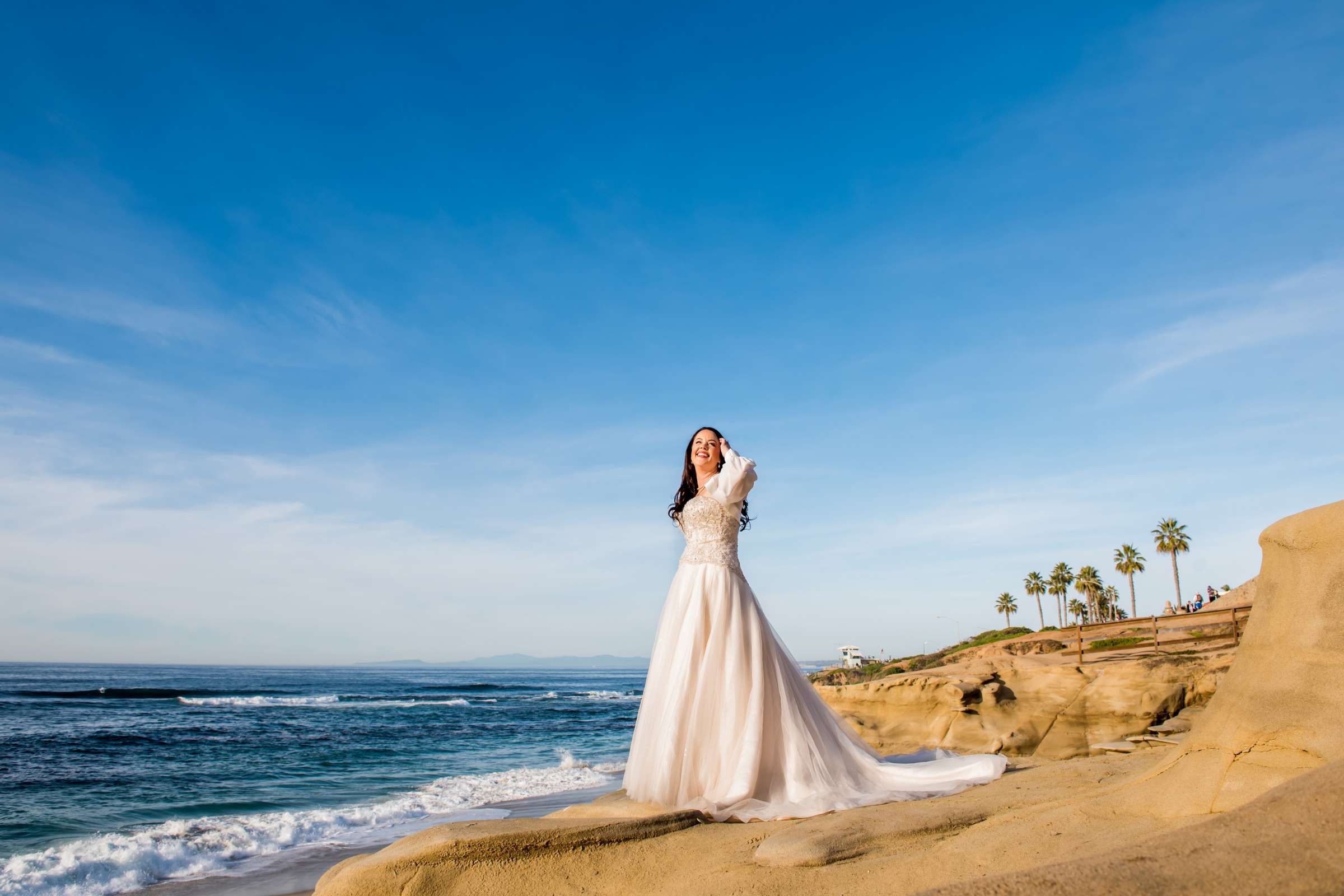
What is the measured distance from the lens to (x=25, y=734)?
75.4 ft

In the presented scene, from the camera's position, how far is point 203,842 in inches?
359

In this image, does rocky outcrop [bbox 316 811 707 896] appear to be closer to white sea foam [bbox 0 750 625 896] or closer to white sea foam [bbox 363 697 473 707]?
white sea foam [bbox 0 750 625 896]

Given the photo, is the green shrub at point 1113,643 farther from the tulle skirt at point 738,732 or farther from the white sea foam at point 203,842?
the tulle skirt at point 738,732

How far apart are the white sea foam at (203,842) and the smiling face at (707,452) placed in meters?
6.92

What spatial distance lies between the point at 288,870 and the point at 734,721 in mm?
5875

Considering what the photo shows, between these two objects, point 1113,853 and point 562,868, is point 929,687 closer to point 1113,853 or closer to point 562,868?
point 562,868

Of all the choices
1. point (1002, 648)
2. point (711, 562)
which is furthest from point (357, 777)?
point (1002, 648)

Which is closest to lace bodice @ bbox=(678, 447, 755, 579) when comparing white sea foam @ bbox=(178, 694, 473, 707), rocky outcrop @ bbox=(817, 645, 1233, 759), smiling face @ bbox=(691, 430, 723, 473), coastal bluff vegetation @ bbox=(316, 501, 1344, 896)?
smiling face @ bbox=(691, 430, 723, 473)

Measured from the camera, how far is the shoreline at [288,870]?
7070mm

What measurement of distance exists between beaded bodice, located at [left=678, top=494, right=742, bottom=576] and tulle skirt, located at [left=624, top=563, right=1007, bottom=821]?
7 centimetres

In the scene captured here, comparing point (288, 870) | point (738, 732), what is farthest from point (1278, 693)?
point (288, 870)

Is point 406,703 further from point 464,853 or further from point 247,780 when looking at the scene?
point 464,853

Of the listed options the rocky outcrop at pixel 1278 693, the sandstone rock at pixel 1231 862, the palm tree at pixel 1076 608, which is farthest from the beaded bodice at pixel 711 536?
the palm tree at pixel 1076 608

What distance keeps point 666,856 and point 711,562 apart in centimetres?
202
